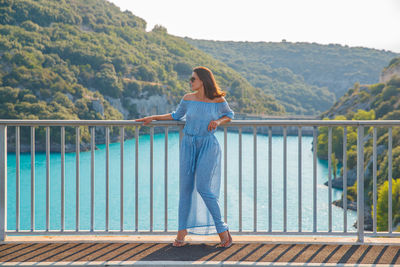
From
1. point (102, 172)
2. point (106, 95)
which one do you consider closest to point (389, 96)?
point (102, 172)

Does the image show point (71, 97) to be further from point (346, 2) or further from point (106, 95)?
point (346, 2)

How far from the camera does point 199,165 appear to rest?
10.3 feet

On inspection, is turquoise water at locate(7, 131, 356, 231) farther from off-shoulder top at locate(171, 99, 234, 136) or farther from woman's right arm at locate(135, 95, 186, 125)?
off-shoulder top at locate(171, 99, 234, 136)

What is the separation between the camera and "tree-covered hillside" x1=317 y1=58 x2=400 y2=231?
25.4 metres

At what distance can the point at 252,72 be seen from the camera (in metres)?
102

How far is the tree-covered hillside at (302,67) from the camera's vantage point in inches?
3728

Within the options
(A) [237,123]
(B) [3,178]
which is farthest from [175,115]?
(B) [3,178]

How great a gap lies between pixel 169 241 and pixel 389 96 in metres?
53.7

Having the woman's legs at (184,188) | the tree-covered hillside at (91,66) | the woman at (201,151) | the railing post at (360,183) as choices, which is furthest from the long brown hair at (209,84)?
the tree-covered hillside at (91,66)

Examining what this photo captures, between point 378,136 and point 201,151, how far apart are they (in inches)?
1515

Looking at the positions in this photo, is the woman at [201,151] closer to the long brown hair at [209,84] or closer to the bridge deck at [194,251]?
the long brown hair at [209,84]

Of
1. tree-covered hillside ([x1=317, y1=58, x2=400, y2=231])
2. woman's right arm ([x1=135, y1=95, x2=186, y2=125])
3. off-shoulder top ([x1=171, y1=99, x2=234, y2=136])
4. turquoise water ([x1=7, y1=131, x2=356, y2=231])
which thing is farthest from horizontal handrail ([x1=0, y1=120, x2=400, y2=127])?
turquoise water ([x1=7, y1=131, x2=356, y2=231])

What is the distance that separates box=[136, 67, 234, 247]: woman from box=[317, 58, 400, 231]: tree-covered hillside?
22.3 meters

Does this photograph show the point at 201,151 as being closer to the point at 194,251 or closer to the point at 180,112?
the point at 180,112
